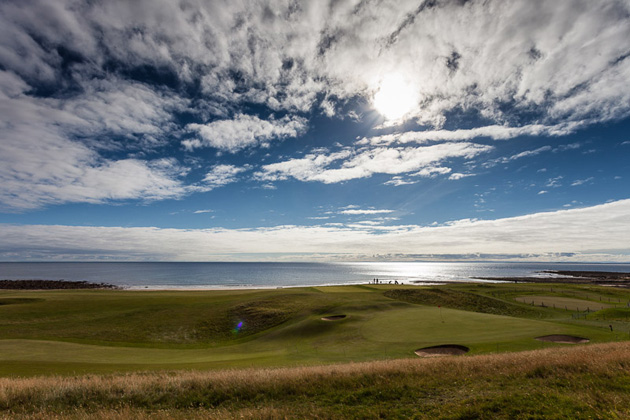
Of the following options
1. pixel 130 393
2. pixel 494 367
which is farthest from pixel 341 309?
pixel 130 393

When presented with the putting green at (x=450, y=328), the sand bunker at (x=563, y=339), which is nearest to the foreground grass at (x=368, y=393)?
the sand bunker at (x=563, y=339)

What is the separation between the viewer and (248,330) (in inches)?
1478

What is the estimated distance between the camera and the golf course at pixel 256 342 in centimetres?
1075

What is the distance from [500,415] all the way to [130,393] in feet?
40.6

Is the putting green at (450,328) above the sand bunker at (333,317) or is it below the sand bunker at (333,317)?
above

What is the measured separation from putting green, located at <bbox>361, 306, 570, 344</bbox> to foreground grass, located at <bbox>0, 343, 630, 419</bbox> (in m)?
12.6

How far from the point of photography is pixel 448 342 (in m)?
23.8

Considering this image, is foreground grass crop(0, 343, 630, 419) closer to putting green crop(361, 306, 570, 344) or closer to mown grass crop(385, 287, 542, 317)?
putting green crop(361, 306, 570, 344)

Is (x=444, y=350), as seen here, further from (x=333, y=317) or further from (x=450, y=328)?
(x=333, y=317)

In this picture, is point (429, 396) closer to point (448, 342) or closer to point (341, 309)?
point (448, 342)

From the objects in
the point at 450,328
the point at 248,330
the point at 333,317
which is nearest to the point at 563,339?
the point at 450,328

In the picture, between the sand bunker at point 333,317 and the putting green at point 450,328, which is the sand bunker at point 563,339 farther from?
the sand bunker at point 333,317

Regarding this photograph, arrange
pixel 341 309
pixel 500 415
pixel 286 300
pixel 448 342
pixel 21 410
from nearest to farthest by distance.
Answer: pixel 500 415, pixel 21 410, pixel 448 342, pixel 341 309, pixel 286 300

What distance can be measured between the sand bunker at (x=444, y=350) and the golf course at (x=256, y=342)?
100 mm
